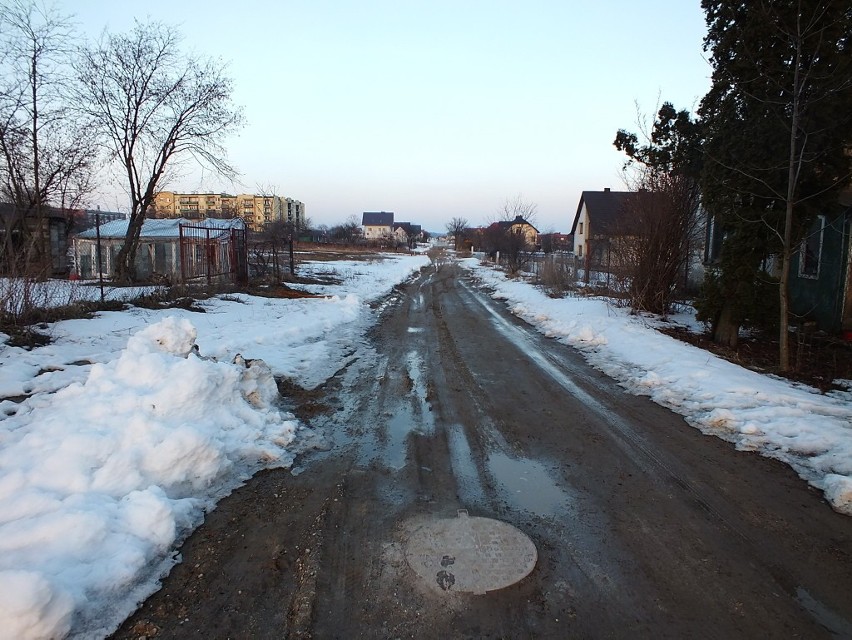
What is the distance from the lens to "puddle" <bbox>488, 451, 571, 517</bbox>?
4.08m

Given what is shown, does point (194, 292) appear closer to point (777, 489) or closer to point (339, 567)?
point (339, 567)

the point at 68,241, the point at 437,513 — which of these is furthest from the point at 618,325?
the point at 68,241

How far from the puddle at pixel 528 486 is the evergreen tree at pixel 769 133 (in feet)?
19.2

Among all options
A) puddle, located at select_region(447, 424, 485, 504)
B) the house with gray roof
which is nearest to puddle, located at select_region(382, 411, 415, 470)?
puddle, located at select_region(447, 424, 485, 504)

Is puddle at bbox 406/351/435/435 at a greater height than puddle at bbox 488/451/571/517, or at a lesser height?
greater

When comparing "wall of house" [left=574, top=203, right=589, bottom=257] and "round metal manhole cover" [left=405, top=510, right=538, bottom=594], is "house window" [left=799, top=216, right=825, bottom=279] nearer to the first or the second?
"round metal manhole cover" [left=405, top=510, right=538, bottom=594]

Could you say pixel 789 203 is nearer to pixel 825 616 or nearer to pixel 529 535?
pixel 825 616

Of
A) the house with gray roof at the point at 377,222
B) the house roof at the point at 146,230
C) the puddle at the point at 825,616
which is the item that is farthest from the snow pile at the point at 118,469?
the house with gray roof at the point at 377,222

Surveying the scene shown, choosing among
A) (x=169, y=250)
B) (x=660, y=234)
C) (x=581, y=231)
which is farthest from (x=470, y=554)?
(x=581, y=231)

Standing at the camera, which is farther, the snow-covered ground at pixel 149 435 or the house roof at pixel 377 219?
the house roof at pixel 377 219

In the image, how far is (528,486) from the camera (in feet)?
14.5

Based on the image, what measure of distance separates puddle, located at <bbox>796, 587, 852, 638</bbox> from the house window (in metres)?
11.1

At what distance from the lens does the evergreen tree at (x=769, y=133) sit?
7.66 meters

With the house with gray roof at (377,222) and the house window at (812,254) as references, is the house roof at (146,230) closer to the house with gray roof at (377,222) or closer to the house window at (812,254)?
the house window at (812,254)
